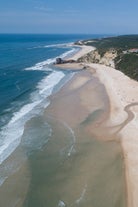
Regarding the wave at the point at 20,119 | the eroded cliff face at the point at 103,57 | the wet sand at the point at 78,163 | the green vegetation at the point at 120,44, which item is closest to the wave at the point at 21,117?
the wave at the point at 20,119

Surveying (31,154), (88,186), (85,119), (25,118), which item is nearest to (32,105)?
(25,118)

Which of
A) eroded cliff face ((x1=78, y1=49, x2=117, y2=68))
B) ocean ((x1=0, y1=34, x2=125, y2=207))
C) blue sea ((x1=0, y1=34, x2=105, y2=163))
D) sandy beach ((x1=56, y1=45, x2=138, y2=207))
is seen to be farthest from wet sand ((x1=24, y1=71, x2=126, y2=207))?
eroded cliff face ((x1=78, y1=49, x2=117, y2=68))

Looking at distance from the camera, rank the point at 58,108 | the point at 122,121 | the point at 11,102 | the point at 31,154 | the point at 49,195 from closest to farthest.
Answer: the point at 49,195
the point at 31,154
the point at 122,121
the point at 58,108
the point at 11,102

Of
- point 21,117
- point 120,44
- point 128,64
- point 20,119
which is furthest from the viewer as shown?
point 120,44

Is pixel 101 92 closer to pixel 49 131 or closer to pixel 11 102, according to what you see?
pixel 11 102

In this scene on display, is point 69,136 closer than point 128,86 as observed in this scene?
Yes

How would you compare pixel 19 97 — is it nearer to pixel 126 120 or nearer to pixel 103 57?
pixel 126 120

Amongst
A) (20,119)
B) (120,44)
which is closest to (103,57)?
(120,44)
